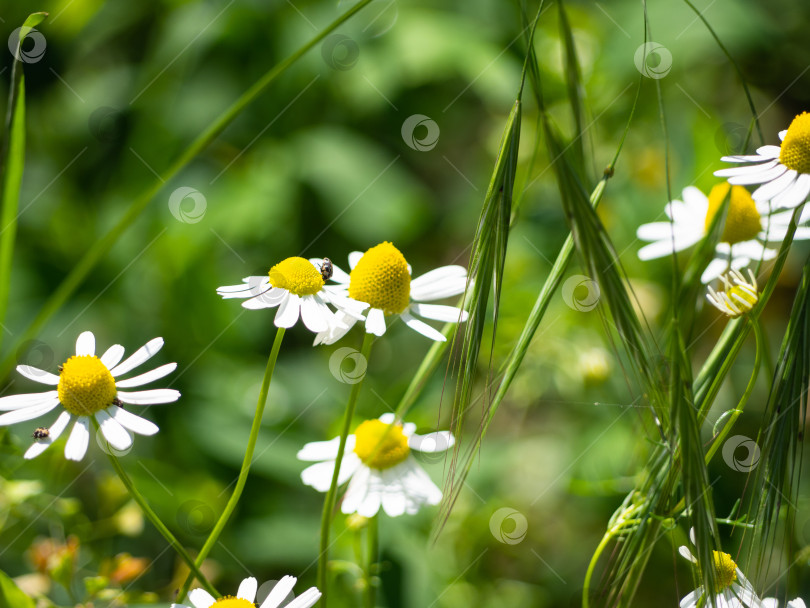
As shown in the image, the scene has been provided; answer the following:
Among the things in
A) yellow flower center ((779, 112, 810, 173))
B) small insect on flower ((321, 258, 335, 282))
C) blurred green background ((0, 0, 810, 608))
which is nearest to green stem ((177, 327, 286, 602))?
small insect on flower ((321, 258, 335, 282))

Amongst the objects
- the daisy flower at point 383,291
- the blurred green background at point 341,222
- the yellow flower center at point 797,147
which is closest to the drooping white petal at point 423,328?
the daisy flower at point 383,291

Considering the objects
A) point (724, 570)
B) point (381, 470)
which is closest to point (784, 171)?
point (724, 570)

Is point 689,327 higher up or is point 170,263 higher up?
point 170,263

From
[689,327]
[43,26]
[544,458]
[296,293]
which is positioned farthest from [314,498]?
[43,26]

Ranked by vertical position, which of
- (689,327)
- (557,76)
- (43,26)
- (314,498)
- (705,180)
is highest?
(43,26)

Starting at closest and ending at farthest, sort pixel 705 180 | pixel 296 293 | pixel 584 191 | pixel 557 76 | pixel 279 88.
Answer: pixel 584 191
pixel 296 293
pixel 705 180
pixel 557 76
pixel 279 88

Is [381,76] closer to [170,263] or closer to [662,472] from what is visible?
[170,263]

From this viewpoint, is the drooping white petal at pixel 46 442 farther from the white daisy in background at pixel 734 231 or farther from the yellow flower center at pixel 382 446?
the white daisy in background at pixel 734 231
